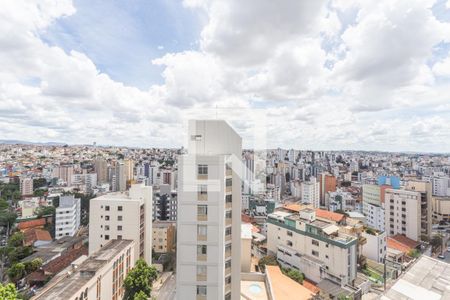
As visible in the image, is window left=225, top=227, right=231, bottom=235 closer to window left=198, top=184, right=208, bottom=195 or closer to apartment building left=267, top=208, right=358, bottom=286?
window left=198, top=184, right=208, bottom=195

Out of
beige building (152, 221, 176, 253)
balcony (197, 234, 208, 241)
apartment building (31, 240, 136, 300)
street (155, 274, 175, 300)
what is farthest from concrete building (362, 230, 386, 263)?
apartment building (31, 240, 136, 300)

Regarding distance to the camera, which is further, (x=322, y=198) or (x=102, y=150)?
(x=102, y=150)

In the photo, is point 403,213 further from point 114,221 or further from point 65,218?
point 65,218

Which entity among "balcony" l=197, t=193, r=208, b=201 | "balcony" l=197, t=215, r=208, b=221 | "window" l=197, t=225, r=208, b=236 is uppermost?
"balcony" l=197, t=193, r=208, b=201

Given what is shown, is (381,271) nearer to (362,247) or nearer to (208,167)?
(362,247)

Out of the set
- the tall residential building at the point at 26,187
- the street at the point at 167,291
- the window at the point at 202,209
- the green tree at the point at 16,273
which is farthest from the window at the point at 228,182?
the tall residential building at the point at 26,187

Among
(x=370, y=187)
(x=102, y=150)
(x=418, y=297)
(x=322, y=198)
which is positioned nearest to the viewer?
(x=418, y=297)

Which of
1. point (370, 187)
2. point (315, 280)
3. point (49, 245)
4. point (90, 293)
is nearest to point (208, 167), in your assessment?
point (90, 293)
